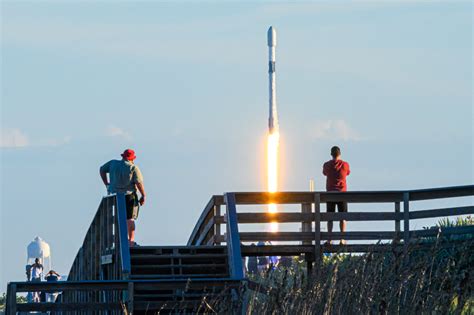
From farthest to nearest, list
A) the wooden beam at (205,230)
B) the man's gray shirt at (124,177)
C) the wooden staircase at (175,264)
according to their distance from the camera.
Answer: the wooden beam at (205,230), the man's gray shirt at (124,177), the wooden staircase at (175,264)

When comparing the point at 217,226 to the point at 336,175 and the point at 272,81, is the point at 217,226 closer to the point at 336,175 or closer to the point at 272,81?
the point at 336,175

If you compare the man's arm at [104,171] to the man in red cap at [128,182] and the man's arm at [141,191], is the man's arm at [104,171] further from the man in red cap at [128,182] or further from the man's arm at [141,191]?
the man's arm at [141,191]

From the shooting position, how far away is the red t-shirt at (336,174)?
81.9 feet

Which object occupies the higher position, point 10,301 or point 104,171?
point 104,171

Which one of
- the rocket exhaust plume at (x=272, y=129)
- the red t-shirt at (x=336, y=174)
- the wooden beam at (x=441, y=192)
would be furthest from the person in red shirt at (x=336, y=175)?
the rocket exhaust plume at (x=272, y=129)

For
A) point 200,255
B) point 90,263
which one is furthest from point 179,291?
point 90,263

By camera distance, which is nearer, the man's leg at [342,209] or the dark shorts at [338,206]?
the man's leg at [342,209]

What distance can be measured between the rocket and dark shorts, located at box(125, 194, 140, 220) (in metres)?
40.9

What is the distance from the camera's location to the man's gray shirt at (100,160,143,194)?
22.9 metres

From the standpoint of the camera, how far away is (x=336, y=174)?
987 inches

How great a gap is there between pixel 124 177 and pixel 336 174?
4080mm

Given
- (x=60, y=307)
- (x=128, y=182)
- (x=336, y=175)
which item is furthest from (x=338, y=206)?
(x=60, y=307)

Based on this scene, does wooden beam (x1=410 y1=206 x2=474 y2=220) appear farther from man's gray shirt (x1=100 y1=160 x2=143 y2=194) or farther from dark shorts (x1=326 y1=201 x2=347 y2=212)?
man's gray shirt (x1=100 y1=160 x2=143 y2=194)

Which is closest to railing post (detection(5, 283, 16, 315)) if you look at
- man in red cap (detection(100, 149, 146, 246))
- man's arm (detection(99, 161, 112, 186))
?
man in red cap (detection(100, 149, 146, 246))
